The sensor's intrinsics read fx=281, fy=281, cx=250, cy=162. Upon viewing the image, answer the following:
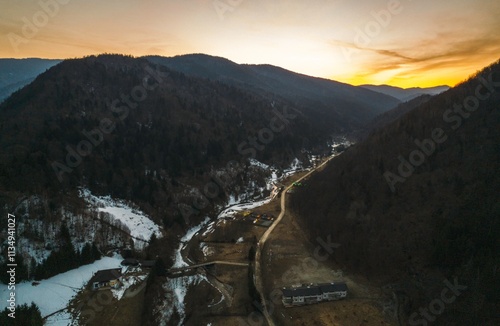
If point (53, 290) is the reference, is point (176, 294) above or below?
below

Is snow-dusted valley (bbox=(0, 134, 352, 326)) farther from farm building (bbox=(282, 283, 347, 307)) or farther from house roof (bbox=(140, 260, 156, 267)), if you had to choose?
farm building (bbox=(282, 283, 347, 307))

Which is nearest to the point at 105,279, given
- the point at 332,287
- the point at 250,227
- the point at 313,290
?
the point at 313,290

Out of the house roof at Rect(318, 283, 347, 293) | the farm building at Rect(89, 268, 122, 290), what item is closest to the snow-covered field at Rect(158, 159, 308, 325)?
the farm building at Rect(89, 268, 122, 290)

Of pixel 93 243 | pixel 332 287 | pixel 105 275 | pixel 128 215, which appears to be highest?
pixel 128 215

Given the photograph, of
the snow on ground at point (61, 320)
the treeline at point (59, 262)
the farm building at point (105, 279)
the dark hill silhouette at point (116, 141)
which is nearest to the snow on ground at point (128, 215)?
the dark hill silhouette at point (116, 141)

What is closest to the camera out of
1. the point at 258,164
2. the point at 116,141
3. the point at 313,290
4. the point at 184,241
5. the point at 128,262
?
the point at 313,290

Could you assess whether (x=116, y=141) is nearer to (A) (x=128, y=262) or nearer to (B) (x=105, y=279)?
(A) (x=128, y=262)

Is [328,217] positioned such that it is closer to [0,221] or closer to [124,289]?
[124,289]
